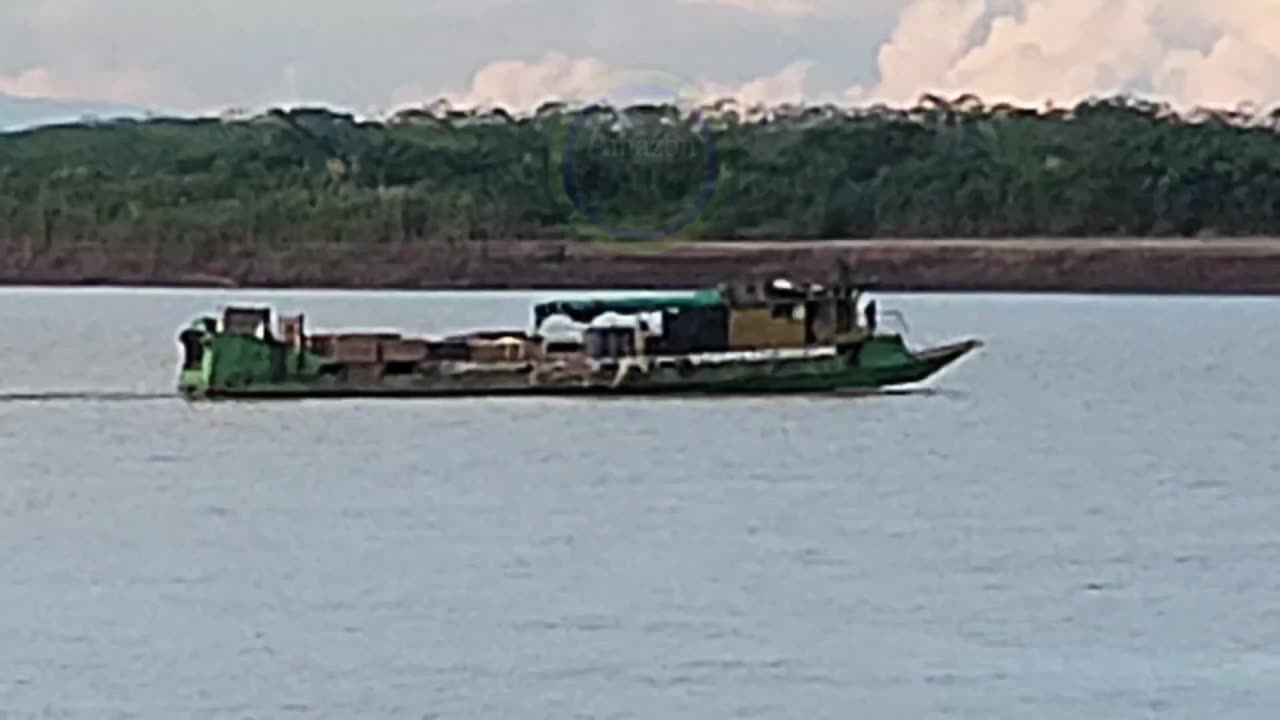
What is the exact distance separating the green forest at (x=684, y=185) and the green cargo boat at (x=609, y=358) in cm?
3843

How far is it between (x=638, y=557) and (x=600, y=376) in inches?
661

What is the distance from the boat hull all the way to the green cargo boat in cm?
1

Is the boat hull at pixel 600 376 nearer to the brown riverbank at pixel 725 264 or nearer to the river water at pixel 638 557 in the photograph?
the river water at pixel 638 557

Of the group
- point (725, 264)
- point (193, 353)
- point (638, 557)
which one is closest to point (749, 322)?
point (193, 353)

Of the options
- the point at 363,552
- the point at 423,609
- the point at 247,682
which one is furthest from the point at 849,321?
the point at 247,682

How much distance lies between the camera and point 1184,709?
20.8 metres

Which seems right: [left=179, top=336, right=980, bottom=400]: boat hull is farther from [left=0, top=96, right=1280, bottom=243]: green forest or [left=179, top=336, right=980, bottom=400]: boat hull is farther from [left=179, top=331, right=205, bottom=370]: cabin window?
[left=0, top=96, right=1280, bottom=243]: green forest

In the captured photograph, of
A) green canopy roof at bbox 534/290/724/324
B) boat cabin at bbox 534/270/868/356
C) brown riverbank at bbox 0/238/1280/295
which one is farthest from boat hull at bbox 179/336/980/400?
brown riverbank at bbox 0/238/1280/295

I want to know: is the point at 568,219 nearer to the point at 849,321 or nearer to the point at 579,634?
the point at 849,321

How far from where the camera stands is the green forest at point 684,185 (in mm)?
90062

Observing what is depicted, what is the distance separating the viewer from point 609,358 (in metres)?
44.4

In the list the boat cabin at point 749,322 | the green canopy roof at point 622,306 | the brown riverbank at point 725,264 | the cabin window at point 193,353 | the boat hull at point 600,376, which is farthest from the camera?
the brown riverbank at point 725,264

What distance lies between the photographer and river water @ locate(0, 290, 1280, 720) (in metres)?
21.3

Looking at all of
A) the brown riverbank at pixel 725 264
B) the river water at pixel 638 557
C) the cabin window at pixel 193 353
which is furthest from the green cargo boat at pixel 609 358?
the brown riverbank at pixel 725 264
